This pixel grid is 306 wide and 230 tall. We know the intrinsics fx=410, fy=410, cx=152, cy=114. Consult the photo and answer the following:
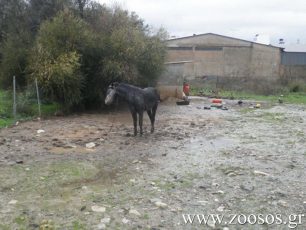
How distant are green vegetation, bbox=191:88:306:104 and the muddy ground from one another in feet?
39.0

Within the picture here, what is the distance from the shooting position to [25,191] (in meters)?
6.32

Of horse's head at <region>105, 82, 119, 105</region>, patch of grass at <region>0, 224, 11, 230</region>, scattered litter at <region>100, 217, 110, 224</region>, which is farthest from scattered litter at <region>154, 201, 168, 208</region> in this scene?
horse's head at <region>105, 82, 119, 105</region>

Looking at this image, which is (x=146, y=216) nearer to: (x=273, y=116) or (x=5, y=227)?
(x=5, y=227)

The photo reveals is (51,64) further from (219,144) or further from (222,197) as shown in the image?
(222,197)

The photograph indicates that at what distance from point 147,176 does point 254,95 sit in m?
21.5

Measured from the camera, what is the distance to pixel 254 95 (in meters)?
27.5

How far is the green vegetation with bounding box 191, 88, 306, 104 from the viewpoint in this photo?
2479cm

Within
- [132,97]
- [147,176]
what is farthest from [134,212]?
[132,97]

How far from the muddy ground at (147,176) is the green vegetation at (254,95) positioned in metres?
11.9

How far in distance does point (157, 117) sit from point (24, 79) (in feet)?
20.3

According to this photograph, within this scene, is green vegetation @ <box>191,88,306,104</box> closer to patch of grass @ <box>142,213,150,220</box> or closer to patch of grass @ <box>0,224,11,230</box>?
patch of grass @ <box>142,213,150,220</box>

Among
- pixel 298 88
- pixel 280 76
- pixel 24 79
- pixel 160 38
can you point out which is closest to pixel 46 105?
pixel 24 79

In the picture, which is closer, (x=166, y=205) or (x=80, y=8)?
(x=166, y=205)

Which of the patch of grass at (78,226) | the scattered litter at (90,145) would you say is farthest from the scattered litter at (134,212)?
the scattered litter at (90,145)
